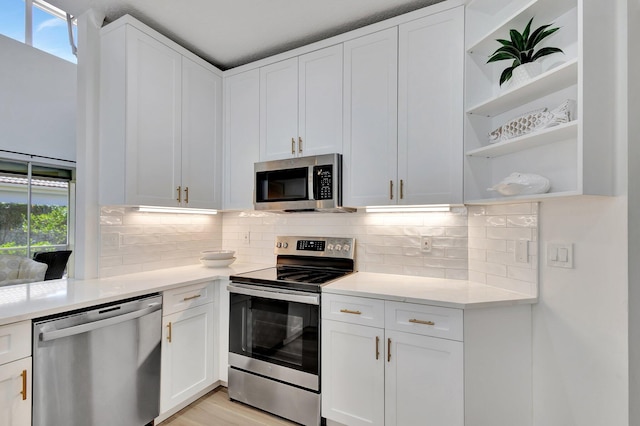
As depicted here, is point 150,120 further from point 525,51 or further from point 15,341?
point 525,51

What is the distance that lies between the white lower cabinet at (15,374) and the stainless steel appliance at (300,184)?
1504 millimetres

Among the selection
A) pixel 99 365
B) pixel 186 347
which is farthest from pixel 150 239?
pixel 99 365

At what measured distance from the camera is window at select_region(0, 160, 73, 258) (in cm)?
424

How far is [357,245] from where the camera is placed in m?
2.49

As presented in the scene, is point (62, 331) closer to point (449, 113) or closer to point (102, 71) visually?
point (102, 71)

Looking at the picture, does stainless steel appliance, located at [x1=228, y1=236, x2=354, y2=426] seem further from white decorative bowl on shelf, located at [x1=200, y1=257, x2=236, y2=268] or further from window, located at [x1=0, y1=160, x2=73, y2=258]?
window, located at [x1=0, y1=160, x2=73, y2=258]

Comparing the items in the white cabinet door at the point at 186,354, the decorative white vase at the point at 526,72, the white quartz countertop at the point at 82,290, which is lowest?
the white cabinet door at the point at 186,354

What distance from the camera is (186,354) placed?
210cm

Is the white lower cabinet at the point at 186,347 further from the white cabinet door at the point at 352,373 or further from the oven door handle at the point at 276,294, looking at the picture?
A: the white cabinet door at the point at 352,373

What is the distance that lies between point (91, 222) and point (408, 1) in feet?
8.35

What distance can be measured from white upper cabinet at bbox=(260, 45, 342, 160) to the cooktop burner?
28.9 inches

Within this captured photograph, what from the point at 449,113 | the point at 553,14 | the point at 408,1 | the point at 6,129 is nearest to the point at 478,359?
the point at 449,113

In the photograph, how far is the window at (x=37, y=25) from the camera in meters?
3.80

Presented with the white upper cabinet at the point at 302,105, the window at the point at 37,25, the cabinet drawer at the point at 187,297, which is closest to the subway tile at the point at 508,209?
the white upper cabinet at the point at 302,105
